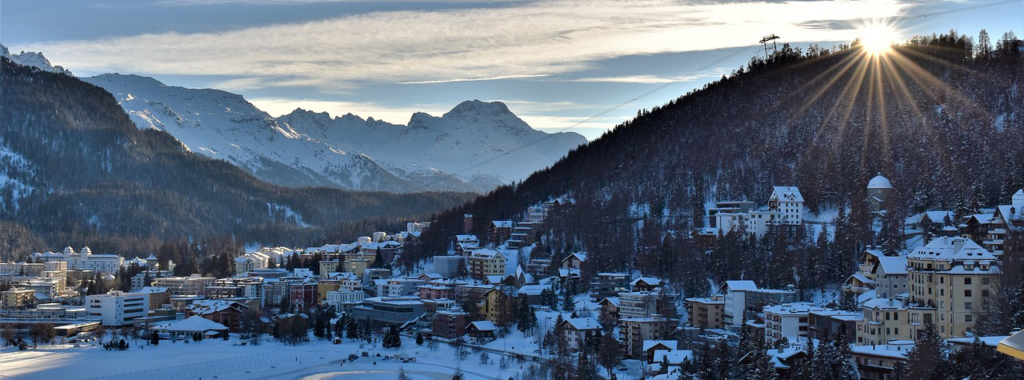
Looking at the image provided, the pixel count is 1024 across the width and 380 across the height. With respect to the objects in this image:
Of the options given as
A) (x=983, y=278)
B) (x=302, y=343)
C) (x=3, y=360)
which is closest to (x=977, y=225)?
(x=983, y=278)

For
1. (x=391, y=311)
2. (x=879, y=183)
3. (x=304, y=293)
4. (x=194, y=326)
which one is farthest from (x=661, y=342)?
(x=304, y=293)

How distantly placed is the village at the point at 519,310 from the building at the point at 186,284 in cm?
23

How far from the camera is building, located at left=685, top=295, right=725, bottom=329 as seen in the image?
200 feet

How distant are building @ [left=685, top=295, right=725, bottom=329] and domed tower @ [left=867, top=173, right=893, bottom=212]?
13501 mm

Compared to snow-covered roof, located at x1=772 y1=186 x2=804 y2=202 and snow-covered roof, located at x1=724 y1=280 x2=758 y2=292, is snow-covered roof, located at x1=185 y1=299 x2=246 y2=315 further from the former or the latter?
snow-covered roof, located at x1=772 y1=186 x2=804 y2=202

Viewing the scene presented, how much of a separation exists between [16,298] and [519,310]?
43.2m

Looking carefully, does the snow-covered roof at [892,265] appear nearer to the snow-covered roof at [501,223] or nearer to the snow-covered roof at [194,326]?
the snow-covered roof at [501,223]

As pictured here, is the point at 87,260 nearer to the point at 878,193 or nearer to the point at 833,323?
the point at 878,193

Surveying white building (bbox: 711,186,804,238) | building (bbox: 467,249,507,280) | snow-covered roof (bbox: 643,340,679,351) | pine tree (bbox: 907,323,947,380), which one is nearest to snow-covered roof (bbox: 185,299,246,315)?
building (bbox: 467,249,507,280)

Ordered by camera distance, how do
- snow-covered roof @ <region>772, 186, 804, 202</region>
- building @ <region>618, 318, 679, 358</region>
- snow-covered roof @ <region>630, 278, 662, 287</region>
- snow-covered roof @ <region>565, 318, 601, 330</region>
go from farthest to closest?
Answer: 1. snow-covered roof @ <region>772, 186, 804, 202</region>
2. snow-covered roof @ <region>630, 278, 662, 287</region>
3. snow-covered roof @ <region>565, 318, 601, 330</region>
4. building @ <region>618, 318, 679, 358</region>

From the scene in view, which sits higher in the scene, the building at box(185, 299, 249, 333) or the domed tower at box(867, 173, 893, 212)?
the domed tower at box(867, 173, 893, 212)

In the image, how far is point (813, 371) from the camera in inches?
1695

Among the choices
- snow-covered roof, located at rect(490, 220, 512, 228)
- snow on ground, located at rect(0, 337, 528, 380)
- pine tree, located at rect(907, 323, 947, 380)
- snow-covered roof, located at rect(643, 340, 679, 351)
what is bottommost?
snow on ground, located at rect(0, 337, 528, 380)

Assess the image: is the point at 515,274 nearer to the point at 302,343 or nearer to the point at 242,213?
the point at 302,343
